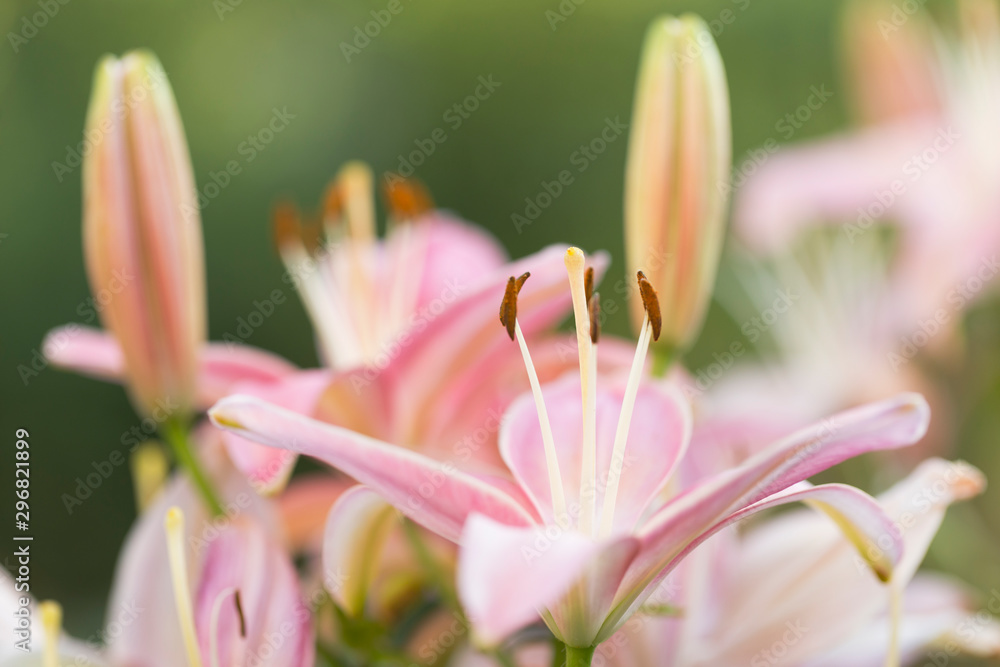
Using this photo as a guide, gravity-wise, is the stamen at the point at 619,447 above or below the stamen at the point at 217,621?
above

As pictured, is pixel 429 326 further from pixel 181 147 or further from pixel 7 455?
pixel 7 455

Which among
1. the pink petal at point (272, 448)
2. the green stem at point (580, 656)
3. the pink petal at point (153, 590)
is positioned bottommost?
the pink petal at point (153, 590)

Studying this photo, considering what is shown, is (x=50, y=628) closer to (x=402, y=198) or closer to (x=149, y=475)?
(x=149, y=475)

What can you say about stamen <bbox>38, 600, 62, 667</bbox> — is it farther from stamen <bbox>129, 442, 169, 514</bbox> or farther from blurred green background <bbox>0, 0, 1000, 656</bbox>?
blurred green background <bbox>0, 0, 1000, 656</bbox>

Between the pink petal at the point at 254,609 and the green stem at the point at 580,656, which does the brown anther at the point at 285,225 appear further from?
the green stem at the point at 580,656

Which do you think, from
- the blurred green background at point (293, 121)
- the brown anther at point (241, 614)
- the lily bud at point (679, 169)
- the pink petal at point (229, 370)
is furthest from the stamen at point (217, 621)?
the blurred green background at point (293, 121)

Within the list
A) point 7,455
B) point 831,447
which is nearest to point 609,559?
point 831,447
